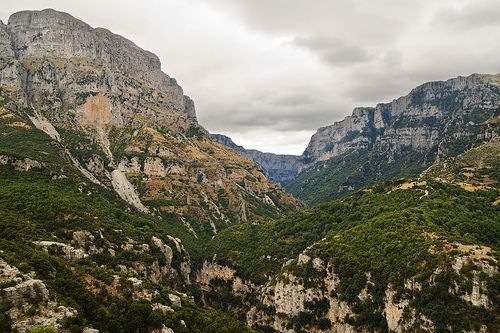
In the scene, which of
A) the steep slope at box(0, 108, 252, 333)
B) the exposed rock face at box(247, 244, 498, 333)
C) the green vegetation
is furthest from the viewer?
the green vegetation

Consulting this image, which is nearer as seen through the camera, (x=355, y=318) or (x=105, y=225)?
(x=355, y=318)

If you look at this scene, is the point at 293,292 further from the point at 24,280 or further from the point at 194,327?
the point at 24,280

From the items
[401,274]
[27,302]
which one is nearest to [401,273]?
[401,274]

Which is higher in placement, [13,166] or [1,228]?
[13,166]

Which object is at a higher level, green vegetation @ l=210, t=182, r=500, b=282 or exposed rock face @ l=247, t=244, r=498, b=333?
green vegetation @ l=210, t=182, r=500, b=282

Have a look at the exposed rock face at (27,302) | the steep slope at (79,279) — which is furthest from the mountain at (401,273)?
the exposed rock face at (27,302)

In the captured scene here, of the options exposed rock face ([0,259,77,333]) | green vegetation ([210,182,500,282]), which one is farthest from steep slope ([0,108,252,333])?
green vegetation ([210,182,500,282])

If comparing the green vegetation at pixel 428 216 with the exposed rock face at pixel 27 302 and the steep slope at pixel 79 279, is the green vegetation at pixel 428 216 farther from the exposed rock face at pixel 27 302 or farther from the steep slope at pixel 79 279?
the exposed rock face at pixel 27 302

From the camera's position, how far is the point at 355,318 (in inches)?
5039

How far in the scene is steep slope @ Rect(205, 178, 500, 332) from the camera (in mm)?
106875

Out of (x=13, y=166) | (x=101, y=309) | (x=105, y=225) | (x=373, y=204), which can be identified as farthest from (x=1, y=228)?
(x=373, y=204)

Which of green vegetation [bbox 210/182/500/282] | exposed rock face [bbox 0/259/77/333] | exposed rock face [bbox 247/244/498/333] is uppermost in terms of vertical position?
green vegetation [bbox 210/182/500/282]

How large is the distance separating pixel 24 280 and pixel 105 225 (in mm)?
97748

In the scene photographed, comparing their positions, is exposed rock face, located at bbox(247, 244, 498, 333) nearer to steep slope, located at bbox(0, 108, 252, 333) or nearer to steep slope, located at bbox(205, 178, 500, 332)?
steep slope, located at bbox(205, 178, 500, 332)
